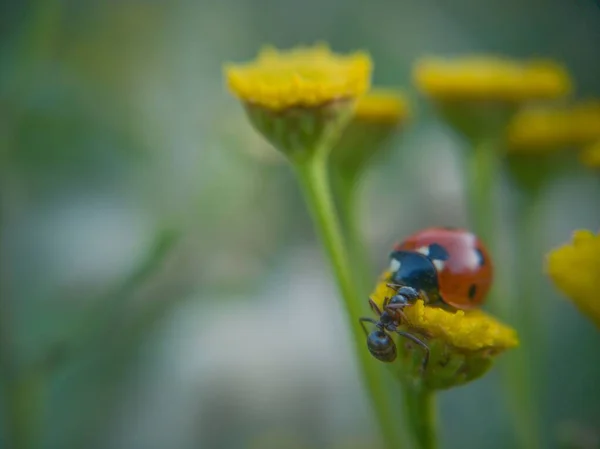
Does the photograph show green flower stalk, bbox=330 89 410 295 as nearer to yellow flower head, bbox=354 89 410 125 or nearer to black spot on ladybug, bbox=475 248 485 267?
yellow flower head, bbox=354 89 410 125

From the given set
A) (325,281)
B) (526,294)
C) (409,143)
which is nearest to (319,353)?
(325,281)

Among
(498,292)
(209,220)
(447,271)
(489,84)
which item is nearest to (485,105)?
(489,84)

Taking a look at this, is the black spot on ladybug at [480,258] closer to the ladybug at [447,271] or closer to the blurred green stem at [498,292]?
the ladybug at [447,271]

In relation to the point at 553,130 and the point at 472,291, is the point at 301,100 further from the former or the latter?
the point at 553,130

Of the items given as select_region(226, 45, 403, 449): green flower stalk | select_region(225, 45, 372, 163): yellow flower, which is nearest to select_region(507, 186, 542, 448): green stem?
select_region(226, 45, 403, 449): green flower stalk

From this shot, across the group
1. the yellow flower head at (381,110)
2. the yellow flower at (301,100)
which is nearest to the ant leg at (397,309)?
the yellow flower at (301,100)
